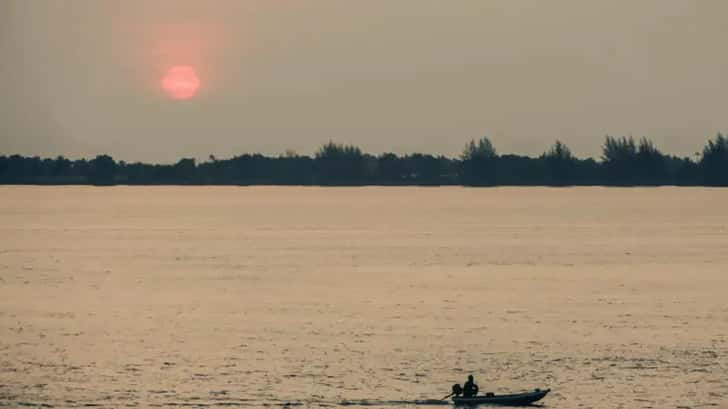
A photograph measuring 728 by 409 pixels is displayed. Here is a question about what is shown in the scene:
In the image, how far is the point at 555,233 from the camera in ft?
611

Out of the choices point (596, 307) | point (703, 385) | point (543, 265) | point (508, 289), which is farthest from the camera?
point (543, 265)

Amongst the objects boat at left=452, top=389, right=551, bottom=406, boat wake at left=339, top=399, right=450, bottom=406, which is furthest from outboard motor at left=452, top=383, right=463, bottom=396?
boat wake at left=339, top=399, right=450, bottom=406

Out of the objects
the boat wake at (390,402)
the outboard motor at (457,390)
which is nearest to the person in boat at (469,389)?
the outboard motor at (457,390)

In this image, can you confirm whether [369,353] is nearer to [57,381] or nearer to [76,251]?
[57,381]

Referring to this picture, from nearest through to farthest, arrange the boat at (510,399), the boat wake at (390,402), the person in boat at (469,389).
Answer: the boat at (510,399) → the person in boat at (469,389) → the boat wake at (390,402)

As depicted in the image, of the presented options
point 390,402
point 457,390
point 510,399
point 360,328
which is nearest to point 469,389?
point 457,390

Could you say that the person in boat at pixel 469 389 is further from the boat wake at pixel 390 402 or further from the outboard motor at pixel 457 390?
the boat wake at pixel 390 402

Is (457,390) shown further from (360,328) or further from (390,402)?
(360,328)

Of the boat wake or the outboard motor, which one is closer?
the outboard motor

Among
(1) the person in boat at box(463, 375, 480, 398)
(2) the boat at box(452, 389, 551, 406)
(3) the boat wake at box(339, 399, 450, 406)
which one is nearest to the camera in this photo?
(2) the boat at box(452, 389, 551, 406)

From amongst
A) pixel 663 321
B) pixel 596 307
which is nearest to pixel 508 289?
pixel 596 307

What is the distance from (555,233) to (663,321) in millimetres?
112914

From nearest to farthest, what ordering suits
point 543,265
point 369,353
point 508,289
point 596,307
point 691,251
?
point 369,353, point 596,307, point 508,289, point 543,265, point 691,251

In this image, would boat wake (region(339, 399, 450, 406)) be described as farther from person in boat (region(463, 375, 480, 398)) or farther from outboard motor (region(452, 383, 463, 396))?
person in boat (region(463, 375, 480, 398))
